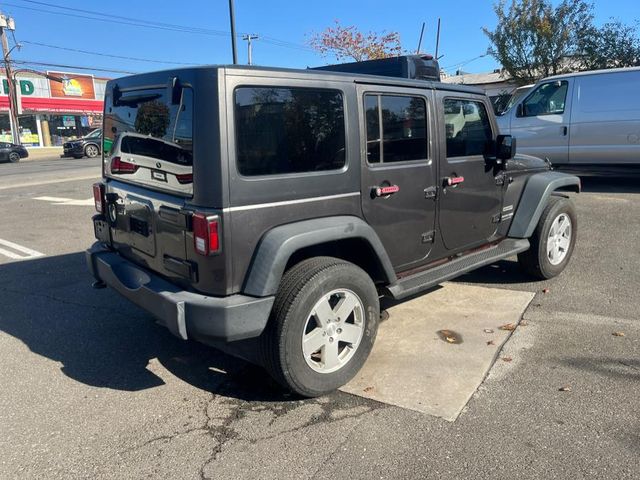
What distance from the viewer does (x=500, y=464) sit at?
2.61 m

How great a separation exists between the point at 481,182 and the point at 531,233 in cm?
86

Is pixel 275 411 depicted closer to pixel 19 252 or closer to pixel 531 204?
pixel 531 204

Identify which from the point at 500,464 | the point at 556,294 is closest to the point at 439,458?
the point at 500,464

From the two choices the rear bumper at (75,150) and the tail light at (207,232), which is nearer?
the tail light at (207,232)

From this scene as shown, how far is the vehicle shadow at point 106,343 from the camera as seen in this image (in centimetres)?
357

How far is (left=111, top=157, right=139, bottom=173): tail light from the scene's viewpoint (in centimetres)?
355

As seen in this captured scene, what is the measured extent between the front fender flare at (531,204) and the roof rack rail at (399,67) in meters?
→ 1.61

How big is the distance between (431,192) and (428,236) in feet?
1.12

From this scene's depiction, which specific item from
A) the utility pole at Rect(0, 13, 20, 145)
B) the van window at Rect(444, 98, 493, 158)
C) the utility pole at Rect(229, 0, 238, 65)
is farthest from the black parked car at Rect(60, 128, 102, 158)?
the van window at Rect(444, 98, 493, 158)

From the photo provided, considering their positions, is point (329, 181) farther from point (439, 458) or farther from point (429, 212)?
point (439, 458)

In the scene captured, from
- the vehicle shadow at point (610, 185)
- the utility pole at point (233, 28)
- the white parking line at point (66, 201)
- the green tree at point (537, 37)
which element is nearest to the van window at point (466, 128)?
the vehicle shadow at point (610, 185)

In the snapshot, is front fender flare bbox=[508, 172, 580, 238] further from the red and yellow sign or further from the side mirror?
the red and yellow sign

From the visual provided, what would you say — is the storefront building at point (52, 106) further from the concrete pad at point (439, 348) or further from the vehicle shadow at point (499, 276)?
the concrete pad at point (439, 348)

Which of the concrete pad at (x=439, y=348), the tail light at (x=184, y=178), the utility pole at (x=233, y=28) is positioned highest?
the utility pole at (x=233, y=28)
